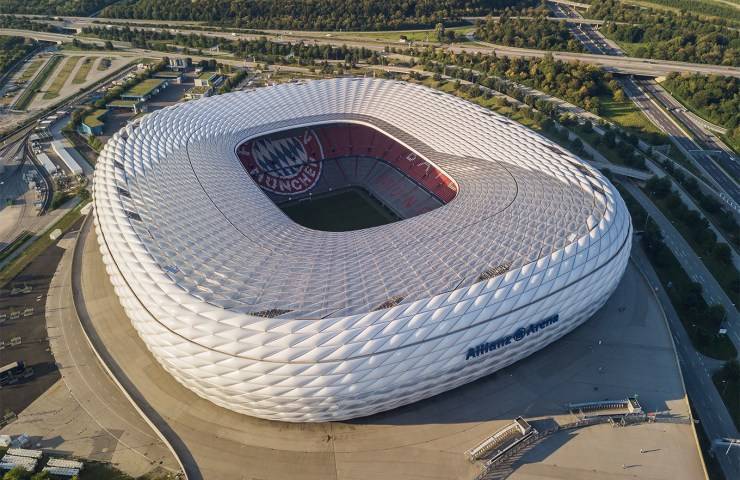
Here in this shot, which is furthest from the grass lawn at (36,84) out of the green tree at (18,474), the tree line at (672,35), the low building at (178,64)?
the tree line at (672,35)

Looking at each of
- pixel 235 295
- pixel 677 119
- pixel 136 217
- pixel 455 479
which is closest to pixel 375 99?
pixel 136 217

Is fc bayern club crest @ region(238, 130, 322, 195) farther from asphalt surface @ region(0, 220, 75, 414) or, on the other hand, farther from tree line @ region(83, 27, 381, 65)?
tree line @ region(83, 27, 381, 65)

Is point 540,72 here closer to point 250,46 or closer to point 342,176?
point 342,176

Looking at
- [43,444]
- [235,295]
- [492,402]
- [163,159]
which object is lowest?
[43,444]

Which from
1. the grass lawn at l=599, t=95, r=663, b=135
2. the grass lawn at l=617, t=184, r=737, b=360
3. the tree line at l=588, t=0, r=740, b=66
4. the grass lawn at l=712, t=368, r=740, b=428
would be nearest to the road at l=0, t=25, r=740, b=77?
the tree line at l=588, t=0, r=740, b=66

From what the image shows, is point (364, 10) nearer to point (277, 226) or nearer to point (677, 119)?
point (677, 119)

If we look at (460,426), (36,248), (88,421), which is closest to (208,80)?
(36,248)
